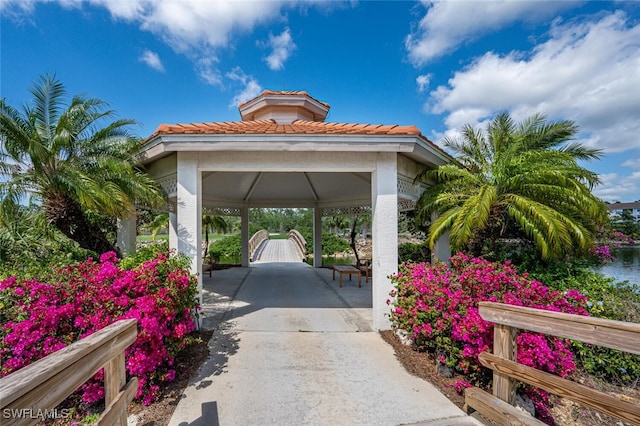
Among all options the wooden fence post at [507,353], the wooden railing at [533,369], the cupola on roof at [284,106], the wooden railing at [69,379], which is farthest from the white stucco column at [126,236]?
the wooden fence post at [507,353]

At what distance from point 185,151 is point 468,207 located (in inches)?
231

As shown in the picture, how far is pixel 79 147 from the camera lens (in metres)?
6.12

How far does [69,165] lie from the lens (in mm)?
5910

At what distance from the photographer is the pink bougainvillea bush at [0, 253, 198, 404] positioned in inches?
125

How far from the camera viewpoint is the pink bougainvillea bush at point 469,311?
3734 millimetres

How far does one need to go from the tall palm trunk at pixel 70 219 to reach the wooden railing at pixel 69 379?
458cm

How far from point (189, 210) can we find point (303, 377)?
3762 mm

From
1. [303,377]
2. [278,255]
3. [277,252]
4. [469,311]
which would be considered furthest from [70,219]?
[277,252]

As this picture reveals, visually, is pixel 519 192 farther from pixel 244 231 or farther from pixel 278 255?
pixel 278 255

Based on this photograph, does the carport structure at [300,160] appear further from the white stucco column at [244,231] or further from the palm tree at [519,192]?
the white stucco column at [244,231]

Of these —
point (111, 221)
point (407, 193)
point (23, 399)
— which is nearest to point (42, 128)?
point (111, 221)

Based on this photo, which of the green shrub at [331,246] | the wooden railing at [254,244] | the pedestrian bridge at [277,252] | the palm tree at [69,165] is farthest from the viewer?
the green shrub at [331,246]

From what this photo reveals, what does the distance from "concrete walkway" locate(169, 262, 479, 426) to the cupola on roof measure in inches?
241

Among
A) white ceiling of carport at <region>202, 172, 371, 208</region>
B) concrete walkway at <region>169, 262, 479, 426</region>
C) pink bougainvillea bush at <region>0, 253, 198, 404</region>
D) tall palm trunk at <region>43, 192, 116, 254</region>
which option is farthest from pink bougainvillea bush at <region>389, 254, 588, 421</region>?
tall palm trunk at <region>43, 192, 116, 254</region>
